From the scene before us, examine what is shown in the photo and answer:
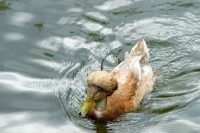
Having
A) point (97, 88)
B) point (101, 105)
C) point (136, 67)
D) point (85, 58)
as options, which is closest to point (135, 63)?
point (136, 67)

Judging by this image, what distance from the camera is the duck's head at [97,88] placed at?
321 inches

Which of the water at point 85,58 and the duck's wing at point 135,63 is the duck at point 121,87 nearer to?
the duck's wing at point 135,63

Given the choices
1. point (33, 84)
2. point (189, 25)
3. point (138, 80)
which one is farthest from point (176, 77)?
point (33, 84)

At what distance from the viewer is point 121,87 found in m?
9.15

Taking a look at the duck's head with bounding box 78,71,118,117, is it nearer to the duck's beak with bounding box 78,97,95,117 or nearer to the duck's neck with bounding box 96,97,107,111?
the duck's beak with bounding box 78,97,95,117

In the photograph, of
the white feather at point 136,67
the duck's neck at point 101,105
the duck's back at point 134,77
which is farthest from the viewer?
the white feather at point 136,67

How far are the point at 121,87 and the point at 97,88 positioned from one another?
1.04 meters

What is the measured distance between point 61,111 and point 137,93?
1.43m

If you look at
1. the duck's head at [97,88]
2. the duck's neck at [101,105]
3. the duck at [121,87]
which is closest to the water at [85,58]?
the duck at [121,87]

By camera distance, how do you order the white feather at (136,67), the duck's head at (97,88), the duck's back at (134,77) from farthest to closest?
1. the white feather at (136,67)
2. the duck's back at (134,77)
3. the duck's head at (97,88)

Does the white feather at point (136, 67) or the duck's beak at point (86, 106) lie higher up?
the white feather at point (136, 67)

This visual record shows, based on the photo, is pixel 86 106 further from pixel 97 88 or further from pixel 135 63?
pixel 135 63

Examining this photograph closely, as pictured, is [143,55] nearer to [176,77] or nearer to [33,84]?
[176,77]

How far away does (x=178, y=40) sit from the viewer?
Result: 11047 millimetres
